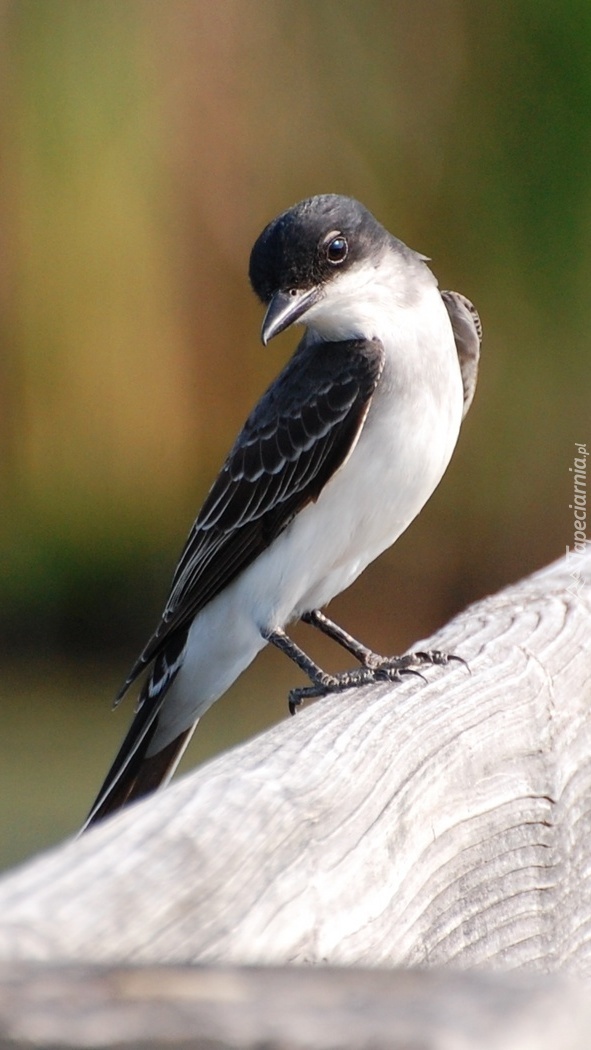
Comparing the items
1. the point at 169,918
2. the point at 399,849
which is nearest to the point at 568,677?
the point at 399,849

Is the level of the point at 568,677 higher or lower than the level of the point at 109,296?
lower

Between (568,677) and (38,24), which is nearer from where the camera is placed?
(568,677)

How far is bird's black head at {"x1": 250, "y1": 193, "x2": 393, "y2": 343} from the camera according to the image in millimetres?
3734

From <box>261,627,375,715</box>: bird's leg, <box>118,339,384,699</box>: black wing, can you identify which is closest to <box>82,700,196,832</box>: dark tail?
<box>118,339,384,699</box>: black wing

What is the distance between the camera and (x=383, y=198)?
657cm

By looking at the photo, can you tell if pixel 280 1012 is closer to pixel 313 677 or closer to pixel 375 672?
pixel 375 672

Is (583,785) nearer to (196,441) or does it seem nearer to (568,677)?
(568,677)

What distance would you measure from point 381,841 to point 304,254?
2.24m

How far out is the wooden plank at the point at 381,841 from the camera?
125 centimetres

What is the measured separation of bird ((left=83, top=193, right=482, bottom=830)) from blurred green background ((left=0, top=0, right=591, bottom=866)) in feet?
7.98

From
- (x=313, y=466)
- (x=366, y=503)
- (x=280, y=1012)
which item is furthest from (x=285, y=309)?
(x=280, y=1012)

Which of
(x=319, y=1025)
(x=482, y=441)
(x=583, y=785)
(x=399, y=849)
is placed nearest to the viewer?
(x=319, y=1025)

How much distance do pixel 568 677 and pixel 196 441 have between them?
171 inches

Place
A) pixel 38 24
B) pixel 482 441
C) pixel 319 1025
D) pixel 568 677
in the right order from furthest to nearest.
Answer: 1. pixel 482 441
2. pixel 38 24
3. pixel 568 677
4. pixel 319 1025
